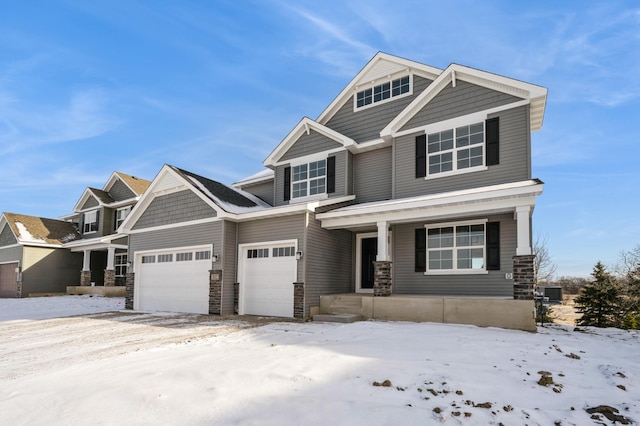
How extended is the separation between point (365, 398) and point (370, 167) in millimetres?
11151

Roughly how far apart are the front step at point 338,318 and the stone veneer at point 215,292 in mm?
3619

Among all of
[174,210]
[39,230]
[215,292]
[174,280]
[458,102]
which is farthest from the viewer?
[39,230]

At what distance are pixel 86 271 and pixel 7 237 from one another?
6.39 meters

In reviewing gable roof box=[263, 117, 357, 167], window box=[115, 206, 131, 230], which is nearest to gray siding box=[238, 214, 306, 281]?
gable roof box=[263, 117, 357, 167]

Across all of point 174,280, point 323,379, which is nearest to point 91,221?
point 174,280

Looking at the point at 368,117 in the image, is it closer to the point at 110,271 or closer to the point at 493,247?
the point at 493,247

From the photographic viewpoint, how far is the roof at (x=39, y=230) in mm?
24953

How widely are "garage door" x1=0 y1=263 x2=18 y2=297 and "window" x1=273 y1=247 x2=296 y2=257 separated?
70.2 feet

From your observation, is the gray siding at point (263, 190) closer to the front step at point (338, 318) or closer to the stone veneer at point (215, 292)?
the stone veneer at point (215, 292)

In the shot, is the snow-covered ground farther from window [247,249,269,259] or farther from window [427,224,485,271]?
window [247,249,269,259]

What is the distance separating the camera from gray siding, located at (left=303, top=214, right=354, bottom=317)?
12.3 m

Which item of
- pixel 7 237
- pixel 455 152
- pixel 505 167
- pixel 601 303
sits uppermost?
pixel 455 152

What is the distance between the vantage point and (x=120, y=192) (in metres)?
26.9

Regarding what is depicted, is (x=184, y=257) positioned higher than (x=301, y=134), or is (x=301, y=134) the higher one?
(x=301, y=134)
